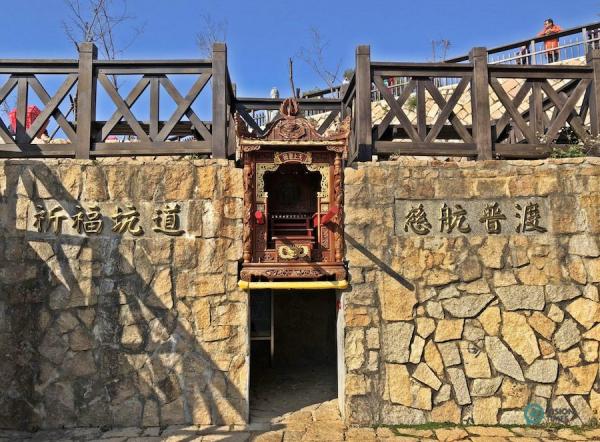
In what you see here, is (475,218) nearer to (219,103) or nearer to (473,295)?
(473,295)

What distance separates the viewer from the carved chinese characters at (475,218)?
5398 mm

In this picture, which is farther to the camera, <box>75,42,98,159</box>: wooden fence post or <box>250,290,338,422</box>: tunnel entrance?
<box>250,290,338,422</box>: tunnel entrance

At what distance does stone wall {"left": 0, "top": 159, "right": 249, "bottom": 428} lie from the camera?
5207 millimetres

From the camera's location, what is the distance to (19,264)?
17.6 feet

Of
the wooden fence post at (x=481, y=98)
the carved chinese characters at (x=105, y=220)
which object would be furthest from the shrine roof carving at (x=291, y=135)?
the wooden fence post at (x=481, y=98)

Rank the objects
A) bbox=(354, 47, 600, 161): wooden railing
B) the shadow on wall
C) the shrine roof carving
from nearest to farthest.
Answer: the shrine roof carving
the shadow on wall
bbox=(354, 47, 600, 161): wooden railing

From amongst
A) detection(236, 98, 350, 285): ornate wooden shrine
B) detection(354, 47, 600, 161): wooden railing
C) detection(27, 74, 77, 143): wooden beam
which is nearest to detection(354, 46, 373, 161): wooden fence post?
detection(354, 47, 600, 161): wooden railing

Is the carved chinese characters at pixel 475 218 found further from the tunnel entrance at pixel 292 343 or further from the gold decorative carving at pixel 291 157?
the tunnel entrance at pixel 292 343

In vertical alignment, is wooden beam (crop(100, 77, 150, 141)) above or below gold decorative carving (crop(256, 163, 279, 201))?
above

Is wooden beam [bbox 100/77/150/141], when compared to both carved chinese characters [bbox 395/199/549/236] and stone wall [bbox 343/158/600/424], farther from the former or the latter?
carved chinese characters [bbox 395/199/549/236]

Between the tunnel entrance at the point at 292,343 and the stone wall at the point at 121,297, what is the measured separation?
157 centimetres

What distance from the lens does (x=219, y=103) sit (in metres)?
5.69

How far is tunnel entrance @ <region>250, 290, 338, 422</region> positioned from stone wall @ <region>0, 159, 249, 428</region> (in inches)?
61.7

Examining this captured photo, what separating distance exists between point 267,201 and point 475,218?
2602mm
